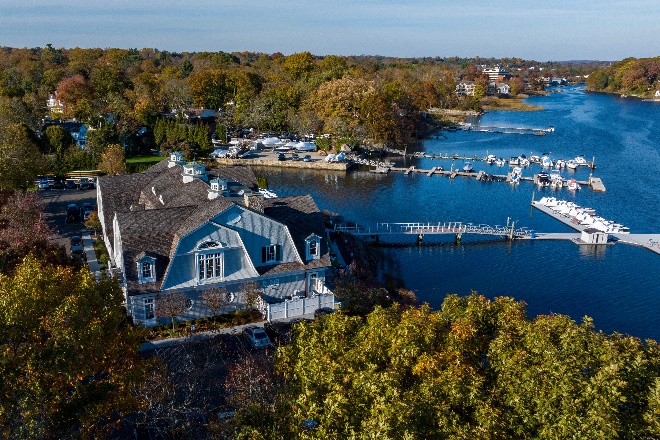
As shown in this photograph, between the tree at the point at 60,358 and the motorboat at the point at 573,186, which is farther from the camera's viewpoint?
the motorboat at the point at 573,186

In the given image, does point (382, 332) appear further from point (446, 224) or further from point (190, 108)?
point (190, 108)

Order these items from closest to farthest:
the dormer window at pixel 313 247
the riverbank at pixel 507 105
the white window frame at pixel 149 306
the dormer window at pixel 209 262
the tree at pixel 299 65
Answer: the white window frame at pixel 149 306
the dormer window at pixel 209 262
the dormer window at pixel 313 247
the tree at pixel 299 65
the riverbank at pixel 507 105

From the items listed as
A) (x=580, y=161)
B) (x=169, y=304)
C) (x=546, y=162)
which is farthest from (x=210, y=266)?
(x=580, y=161)

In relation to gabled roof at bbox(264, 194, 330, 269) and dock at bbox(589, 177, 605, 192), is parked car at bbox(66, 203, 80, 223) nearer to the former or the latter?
gabled roof at bbox(264, 194, 330, 269)

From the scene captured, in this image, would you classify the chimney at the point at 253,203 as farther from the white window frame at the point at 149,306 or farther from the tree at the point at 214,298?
the white window frame at the point at 149,306

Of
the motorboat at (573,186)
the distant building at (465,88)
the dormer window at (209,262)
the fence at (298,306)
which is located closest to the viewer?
the dormer window at (209,262)

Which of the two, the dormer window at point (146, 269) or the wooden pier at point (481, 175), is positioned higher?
the dormer window at point (146, 269)

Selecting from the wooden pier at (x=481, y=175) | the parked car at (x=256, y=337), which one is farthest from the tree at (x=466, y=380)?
the wooden pier at (x=481, y=175)

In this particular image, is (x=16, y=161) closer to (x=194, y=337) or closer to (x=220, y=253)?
(x=220, y=253)
